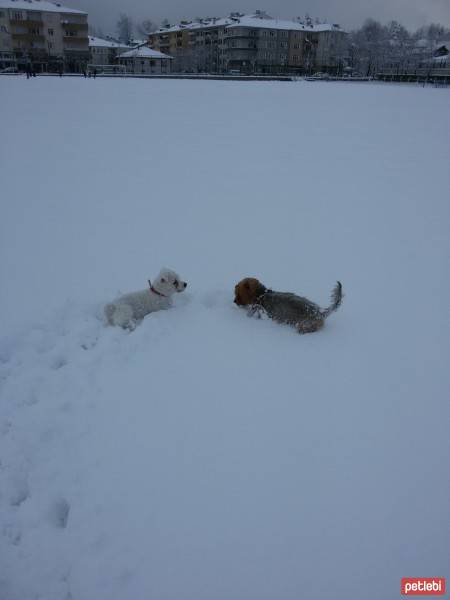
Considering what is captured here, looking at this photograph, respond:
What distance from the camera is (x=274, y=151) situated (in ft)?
44.2

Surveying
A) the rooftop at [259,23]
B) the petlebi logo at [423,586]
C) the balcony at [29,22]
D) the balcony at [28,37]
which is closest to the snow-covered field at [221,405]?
the petlebi logo at [423,586]

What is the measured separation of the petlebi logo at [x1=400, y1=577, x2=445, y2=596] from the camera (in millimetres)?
2312

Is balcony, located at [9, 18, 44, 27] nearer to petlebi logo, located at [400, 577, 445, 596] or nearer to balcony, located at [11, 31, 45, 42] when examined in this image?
balcony, located at [11, 31, 45, 42]

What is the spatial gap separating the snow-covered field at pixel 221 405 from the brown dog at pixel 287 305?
0.17m

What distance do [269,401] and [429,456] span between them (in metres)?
1.33

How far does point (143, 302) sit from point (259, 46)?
97.7 m

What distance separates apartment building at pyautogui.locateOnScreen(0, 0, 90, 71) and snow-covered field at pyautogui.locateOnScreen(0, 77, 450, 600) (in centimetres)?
7389

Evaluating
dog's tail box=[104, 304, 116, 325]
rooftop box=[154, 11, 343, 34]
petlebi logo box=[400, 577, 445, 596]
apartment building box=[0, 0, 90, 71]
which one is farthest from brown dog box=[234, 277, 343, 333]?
rooftop box=[154, 11, 343, 34]

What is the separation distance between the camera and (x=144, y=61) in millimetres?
79312

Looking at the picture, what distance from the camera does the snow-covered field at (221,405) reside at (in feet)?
8.19

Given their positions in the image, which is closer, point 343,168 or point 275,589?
point 275,589

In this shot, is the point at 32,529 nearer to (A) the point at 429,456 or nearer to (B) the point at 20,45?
(A) the point at 429,456

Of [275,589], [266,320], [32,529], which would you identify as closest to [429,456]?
[275,589]

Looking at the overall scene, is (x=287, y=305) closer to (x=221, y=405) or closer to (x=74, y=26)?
(x=221, y=405)
